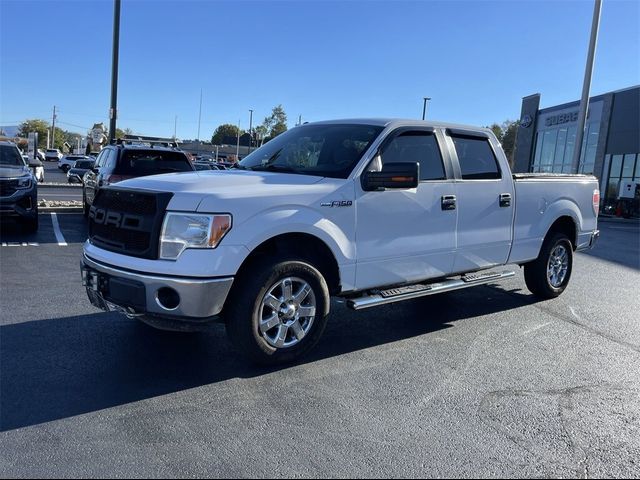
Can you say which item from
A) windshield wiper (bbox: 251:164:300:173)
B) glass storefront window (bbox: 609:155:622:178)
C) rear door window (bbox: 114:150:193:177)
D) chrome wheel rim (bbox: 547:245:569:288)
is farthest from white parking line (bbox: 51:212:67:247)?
glass storefront window (bbox: 609:155:622:178)

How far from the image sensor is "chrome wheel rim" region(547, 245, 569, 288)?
6.95 metres

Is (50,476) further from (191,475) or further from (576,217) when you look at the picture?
(576,217)

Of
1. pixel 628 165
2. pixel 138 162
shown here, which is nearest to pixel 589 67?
pixel 138 162

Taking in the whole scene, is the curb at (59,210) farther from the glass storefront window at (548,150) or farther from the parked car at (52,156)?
the parked car at (52,156)

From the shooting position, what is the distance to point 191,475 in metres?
2.84

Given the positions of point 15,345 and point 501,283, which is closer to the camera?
point 15,345

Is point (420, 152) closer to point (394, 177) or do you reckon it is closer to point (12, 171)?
point (394, 177)

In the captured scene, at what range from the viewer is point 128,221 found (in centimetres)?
421

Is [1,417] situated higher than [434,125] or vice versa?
[434,125]

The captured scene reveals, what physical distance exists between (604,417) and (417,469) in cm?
158

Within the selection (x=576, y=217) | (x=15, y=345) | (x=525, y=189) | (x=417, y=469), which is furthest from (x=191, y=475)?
(x=576, y=217)

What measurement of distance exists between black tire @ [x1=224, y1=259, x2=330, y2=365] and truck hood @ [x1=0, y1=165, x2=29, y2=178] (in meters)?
8.27

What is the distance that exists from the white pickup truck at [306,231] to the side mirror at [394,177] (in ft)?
0.04

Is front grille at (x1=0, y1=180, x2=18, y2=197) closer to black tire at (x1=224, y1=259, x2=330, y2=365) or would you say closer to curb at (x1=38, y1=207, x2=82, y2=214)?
curb at (x1=38, y1=207, x2=82, y2=214)
